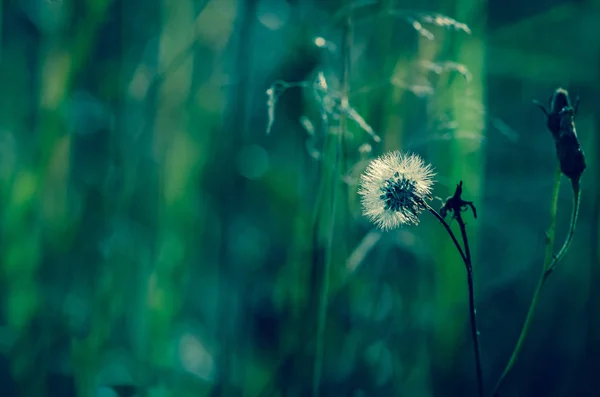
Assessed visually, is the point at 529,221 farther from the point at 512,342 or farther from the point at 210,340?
the point at 210,340

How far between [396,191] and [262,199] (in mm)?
398

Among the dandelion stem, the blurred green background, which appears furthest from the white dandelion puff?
the blurred green background

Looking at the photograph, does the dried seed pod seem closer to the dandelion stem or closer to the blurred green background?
the dandelion stem

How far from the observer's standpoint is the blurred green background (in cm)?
83

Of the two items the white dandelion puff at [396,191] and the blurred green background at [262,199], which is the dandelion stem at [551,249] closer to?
the white dandelion puff at [396,191]

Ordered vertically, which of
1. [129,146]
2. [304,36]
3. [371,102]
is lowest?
[129,146]

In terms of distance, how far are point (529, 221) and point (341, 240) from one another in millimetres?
375

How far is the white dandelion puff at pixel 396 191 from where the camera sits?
1.78 feet

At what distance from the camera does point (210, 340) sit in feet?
2.79

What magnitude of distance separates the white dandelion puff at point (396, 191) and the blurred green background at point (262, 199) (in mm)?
260

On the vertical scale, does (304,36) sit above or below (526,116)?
above

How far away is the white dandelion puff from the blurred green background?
260 millimetres

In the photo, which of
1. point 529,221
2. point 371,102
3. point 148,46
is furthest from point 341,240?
point 148,46

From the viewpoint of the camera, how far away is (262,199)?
90 centimetres
